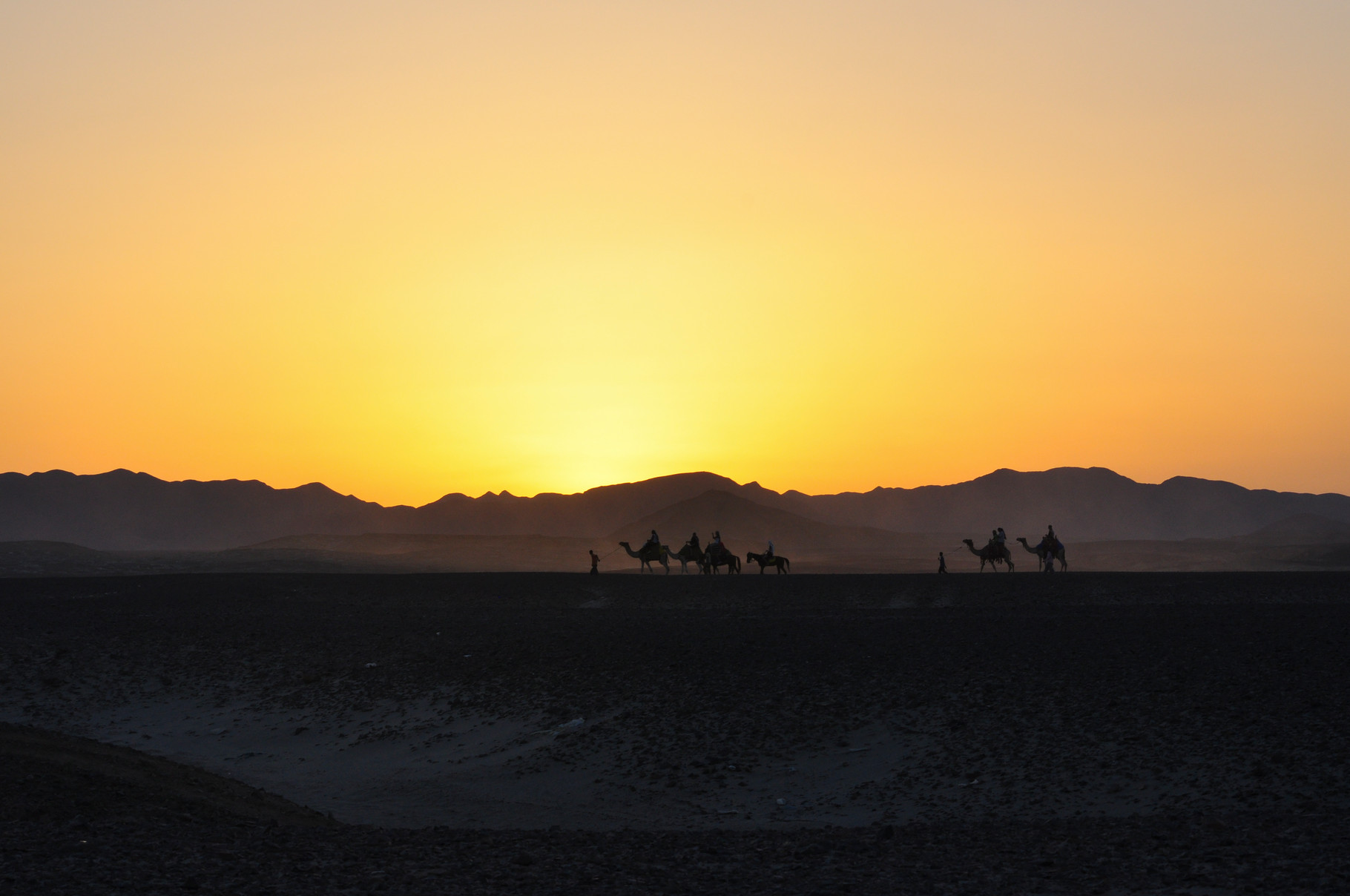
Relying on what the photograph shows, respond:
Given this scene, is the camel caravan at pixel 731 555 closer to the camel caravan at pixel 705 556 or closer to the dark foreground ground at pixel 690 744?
the camel caravan at pixel 705 556

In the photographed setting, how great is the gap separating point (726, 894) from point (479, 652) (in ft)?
57.6

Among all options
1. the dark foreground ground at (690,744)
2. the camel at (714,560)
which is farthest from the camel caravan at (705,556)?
the dark foreground ground at (690,744)

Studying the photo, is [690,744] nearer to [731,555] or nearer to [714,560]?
[731,555]

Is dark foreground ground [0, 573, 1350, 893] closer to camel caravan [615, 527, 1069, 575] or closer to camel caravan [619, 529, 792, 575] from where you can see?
camel caravan [615, 527, 1069, 575]

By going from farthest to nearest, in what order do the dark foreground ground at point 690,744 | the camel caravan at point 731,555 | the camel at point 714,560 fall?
the camel at point 714,560 < the camel caravan at point 731,555 < the dark foreground ground at point 690,744

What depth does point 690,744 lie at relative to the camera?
1855 cm

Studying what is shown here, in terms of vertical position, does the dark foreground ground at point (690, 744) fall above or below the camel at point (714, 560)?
below

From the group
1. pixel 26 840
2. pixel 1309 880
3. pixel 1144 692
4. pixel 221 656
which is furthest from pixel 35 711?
pixel 1309 880

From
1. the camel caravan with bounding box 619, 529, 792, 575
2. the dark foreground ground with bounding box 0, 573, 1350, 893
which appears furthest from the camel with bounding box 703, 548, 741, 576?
the dark foreground ground with bounding box 0, 573, 1350, 893

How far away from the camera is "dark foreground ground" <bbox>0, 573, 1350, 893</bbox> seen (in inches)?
422

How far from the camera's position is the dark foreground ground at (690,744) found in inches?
422

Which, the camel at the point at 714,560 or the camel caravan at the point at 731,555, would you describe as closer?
the camel caravan at the point at 731,555

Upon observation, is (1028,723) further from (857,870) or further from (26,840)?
(26,840)

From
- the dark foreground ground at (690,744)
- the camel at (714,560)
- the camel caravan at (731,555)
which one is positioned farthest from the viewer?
the camel at (714,560)
